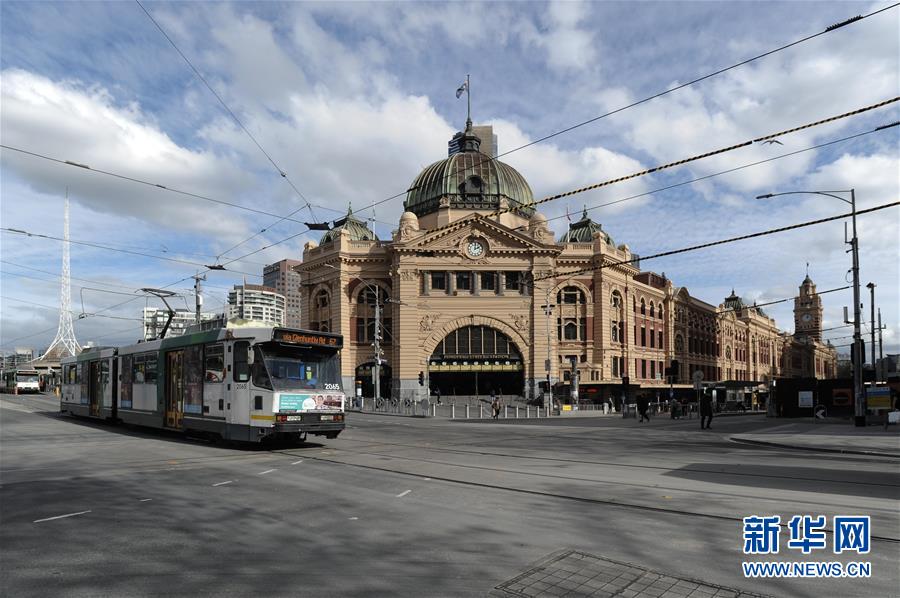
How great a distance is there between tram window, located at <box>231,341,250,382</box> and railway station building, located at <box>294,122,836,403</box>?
36.4 metres

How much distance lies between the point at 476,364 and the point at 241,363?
42969 mm

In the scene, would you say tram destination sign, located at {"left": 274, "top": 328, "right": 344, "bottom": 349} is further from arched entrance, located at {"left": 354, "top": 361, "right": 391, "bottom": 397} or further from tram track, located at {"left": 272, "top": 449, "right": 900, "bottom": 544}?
arched entrance, located at {"left": 354, "top": 361, "right": 391, "bottom": 397}

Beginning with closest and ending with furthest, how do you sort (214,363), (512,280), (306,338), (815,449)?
(306,338) < (214,363) < (815,449) < (512,280)

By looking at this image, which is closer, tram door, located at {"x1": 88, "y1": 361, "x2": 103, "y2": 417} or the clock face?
tram door, located at {"x1": 88, "y1": 361, "x2": 103, "y2": 417}

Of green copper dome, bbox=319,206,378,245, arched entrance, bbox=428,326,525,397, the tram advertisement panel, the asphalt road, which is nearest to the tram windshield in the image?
the tram advertisement panel

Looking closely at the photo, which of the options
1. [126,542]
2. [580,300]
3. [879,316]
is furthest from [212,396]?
[879,316]

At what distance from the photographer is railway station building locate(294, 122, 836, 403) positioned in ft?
195

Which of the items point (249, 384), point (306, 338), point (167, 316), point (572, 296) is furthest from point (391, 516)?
point (167, 316)

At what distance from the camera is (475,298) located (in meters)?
59.9

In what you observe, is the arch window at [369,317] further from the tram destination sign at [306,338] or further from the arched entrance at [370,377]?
the tram destination sign at [306,338]

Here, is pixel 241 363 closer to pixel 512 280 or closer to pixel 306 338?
pixel 306 338

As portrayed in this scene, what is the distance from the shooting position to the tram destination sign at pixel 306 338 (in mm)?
17359

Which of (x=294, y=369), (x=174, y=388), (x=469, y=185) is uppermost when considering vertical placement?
(x=469, y=185)

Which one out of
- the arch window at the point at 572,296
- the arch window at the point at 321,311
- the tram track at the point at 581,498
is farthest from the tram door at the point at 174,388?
the arch window at the point at 572,296
